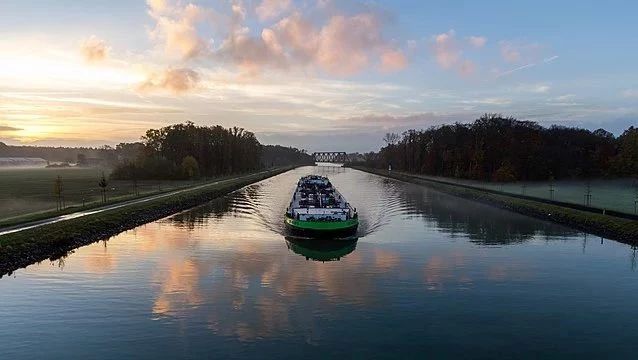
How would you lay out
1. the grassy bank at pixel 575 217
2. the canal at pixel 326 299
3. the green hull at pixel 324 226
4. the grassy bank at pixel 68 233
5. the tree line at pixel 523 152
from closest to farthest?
1. the canal at pixel 326 299
2. the grassy bank at pixel 68 233
3. the green hull at pixel 324 226
4. the grassy bank at pixel 575 217
5. the tree line at pixel 523 152

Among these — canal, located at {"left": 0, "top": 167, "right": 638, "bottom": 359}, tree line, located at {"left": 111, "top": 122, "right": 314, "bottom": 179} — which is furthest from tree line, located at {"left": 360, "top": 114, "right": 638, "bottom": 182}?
canal, located at {"left": 0, "top": 167, "right": 638, "bottom": 359}

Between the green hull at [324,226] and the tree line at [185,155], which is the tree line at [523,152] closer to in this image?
the tree line at [185,155]

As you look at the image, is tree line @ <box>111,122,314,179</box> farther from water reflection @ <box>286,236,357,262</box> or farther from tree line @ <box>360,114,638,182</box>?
water reflection @ <box>286,236,357,262</box>

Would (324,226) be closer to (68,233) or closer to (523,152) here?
(68,233)

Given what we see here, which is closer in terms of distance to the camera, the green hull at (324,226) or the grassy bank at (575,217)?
the green hull at (324,226)

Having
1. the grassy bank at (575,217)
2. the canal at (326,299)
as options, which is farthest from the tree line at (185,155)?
the canal at (326,299)

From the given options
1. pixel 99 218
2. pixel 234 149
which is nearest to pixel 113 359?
pixel 99 218
